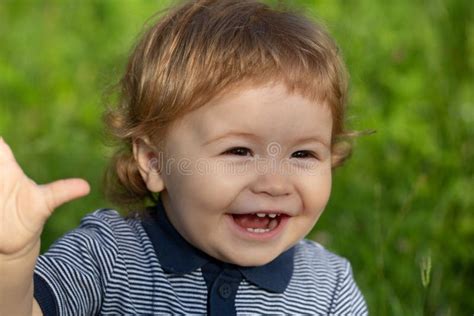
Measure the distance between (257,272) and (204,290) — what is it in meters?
0.15

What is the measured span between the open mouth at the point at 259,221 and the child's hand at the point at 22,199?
66 centimetres

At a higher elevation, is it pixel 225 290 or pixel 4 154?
pixel 4 154

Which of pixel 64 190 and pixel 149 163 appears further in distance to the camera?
pixel 149 163

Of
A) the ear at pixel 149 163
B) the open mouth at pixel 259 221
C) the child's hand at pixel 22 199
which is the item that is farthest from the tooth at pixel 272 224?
the child's hand at pixel 22 199

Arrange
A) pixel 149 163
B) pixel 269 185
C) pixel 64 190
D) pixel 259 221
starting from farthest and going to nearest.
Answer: pixel 149 163, pixel 259 221, pixel 269 185, pixel 64 190

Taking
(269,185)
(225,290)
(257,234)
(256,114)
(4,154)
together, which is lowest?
(225,290)

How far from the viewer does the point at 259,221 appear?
2504 mm

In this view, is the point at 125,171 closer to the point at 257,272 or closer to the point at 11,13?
the point at 257,272

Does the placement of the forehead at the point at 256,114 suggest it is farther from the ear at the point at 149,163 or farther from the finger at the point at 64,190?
the finger at the point at 64,190

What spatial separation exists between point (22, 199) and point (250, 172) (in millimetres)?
688

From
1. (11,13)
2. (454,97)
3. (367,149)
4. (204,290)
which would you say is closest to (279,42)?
(204,290)

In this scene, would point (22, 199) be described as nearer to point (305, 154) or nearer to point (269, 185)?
point (269, 185)

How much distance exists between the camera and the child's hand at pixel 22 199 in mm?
1891

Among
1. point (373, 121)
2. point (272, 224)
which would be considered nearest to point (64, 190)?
point (272, 224)
